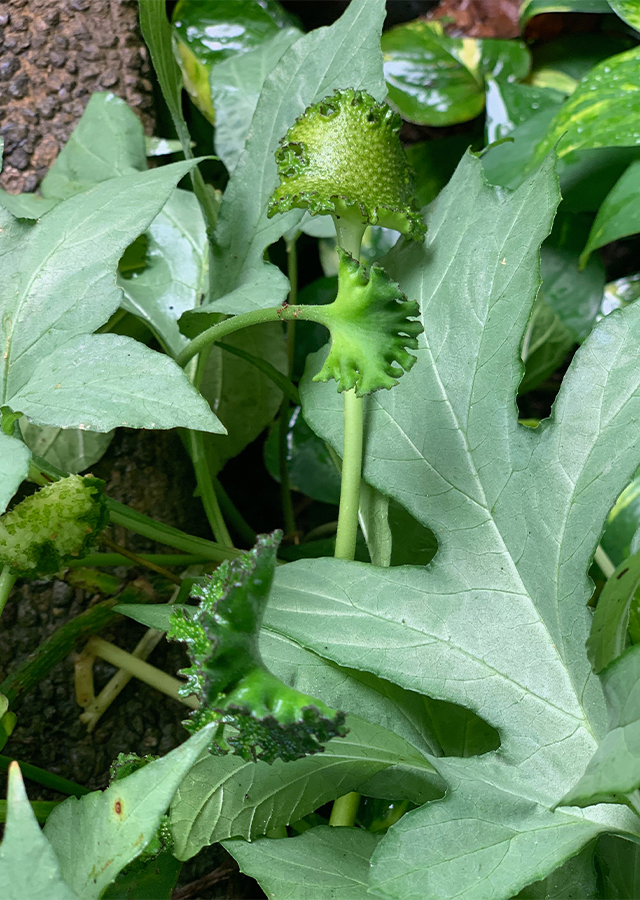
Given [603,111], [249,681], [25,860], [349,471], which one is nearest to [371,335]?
[349,471]

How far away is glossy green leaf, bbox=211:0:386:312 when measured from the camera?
1.94 ft

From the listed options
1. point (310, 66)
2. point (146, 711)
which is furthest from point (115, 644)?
point (310, 66)

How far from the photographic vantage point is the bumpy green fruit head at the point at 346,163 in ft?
1.63

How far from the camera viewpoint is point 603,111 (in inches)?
31.8

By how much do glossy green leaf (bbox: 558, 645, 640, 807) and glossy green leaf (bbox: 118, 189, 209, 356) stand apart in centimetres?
46

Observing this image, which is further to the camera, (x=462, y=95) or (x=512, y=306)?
(x=462, y=95)

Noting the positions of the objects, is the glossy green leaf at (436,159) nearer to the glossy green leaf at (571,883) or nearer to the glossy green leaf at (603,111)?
the glossy green leaf at (603,111)

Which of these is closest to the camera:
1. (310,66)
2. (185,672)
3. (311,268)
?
(185,672)

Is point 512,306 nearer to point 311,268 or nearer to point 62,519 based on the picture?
point 62,519

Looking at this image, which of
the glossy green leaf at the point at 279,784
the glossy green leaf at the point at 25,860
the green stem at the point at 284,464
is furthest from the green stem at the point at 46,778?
the green stem at the point at 284,464

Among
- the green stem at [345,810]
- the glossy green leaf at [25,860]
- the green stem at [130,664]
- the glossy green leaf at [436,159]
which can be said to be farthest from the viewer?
the glossy green leaf at [436,159]

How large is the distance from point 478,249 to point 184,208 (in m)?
0.38

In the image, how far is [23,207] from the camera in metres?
0.69

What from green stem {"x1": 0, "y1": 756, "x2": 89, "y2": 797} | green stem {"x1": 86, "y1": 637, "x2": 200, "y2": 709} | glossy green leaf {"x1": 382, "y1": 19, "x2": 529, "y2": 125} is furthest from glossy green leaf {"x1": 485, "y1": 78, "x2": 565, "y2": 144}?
green stem {"x1": 0, "y1": 756, "x2": 89, "y2": 797}
